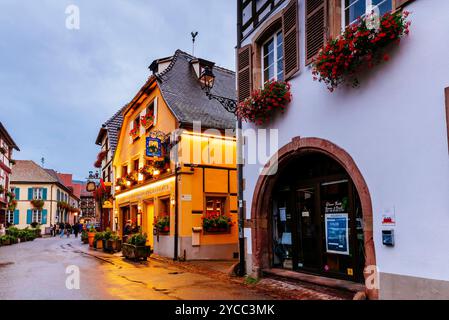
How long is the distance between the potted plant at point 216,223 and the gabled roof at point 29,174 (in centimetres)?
4429

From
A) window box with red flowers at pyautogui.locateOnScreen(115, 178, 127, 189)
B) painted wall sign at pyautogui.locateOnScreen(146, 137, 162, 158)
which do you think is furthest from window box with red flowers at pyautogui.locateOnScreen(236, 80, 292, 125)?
window box with red flowers at pyautogui.locateOnScreen(115, 178, 127, 189)

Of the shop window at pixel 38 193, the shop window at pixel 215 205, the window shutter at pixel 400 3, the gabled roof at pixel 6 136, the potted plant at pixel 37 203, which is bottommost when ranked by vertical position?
the shop window at pixel 215 205

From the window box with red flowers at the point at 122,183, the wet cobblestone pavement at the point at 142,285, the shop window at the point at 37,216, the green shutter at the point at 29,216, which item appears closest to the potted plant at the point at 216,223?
the wet cobblestone pavement at the point at 142,285

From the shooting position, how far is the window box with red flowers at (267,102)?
9266mm

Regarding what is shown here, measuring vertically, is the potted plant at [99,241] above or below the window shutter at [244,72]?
below

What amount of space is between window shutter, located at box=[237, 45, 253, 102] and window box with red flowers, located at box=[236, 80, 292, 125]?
1.08 metres

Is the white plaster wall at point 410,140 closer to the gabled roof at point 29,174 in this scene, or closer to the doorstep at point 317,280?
the doorstep at point 317,280

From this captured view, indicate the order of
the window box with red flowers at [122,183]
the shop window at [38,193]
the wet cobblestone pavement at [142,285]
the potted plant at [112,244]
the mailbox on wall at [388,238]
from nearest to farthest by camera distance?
the mailbox on wall at [388,238]
the wet cobblestone pavement at [142,285]
the potted plant at [112,244]
the window box with red flowers at [122,183]
the shop window at [38,193]

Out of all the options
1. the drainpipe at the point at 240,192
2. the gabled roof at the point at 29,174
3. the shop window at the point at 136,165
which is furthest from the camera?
the gabled roof at the point at 29,174

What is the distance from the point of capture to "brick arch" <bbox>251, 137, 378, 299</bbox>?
7.07 m

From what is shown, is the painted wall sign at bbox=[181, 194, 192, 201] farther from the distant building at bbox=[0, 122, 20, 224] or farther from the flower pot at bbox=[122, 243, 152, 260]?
the distant building at bbox=[0, 122, 20, 224]

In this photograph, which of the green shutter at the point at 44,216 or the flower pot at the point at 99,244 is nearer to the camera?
the flower pot at the point at 99,244

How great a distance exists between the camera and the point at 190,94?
18.6 meters
